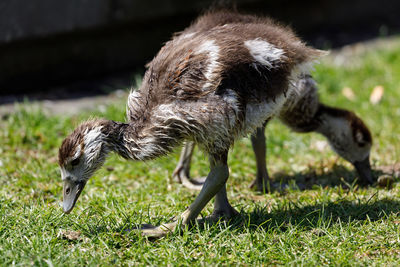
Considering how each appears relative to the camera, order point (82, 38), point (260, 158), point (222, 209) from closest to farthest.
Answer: point (222, 209), point (260, 158), point (82, 38)

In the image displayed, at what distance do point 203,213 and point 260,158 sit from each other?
1.05 m

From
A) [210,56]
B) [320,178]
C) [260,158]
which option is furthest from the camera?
[320,178]

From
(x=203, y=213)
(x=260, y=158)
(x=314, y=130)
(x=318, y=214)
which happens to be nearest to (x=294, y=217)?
(x=318, y=214)

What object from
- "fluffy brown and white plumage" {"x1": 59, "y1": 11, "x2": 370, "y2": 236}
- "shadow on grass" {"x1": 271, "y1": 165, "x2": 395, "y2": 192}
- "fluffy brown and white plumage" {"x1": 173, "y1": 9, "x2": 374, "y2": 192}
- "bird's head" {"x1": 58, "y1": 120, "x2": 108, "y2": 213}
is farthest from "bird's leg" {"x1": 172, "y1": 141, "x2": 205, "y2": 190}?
"bird's head" {"x1": 58, "y1": 120, "x2": 108, "y2": 213}

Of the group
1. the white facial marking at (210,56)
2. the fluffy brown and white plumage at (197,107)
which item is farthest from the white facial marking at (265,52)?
the white facial marking at (210,56)

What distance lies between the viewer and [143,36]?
866cm

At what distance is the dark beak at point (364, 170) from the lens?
17.9ft

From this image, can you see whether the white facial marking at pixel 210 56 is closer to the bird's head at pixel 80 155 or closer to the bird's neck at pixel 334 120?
the bird's head at pixel 80 155

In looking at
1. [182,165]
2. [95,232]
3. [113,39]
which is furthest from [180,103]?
[113,39]

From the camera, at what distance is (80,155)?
4.02 metres

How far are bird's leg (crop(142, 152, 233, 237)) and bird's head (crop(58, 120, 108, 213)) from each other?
611 mm

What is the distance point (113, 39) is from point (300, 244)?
17.4ft

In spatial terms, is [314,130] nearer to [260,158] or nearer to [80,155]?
[260,158]

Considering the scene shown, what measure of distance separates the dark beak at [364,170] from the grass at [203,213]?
0.51ft
